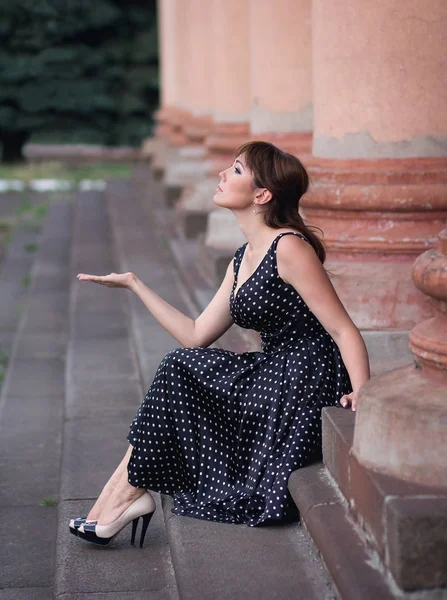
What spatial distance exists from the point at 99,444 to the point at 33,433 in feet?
2.49

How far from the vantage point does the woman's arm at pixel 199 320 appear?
3.78 metres

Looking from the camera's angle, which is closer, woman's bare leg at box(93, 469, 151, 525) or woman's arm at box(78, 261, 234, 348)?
woman's bare leg at box(93, 469, 151, 525)

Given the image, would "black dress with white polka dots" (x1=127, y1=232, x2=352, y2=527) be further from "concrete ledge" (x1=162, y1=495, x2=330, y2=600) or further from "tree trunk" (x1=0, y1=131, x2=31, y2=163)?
"tree trunk" (x1=0, y1=131, x2=31, y2=163)

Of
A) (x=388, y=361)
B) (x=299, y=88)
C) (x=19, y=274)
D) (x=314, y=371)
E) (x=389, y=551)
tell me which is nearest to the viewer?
(x=389, y=551)

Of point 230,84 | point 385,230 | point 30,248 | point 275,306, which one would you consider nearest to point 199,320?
point 275,306

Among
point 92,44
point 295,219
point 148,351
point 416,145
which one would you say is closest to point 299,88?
point 148,351

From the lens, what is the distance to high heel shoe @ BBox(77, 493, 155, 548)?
3539 millimetres

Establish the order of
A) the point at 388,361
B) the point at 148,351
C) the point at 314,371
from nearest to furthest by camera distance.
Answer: the point at 314,371
the point at 388,361
the point at 148,351

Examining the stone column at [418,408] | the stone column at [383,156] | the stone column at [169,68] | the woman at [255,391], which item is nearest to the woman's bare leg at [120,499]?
the woman at [255,391]

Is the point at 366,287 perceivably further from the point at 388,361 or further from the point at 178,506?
the point at 178,506

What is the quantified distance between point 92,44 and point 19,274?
58.1 feet

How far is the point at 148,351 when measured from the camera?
6160mm

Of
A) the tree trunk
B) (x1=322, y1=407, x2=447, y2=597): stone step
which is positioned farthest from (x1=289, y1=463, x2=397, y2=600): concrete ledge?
the tree trunk

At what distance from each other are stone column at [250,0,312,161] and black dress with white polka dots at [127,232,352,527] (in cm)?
349
